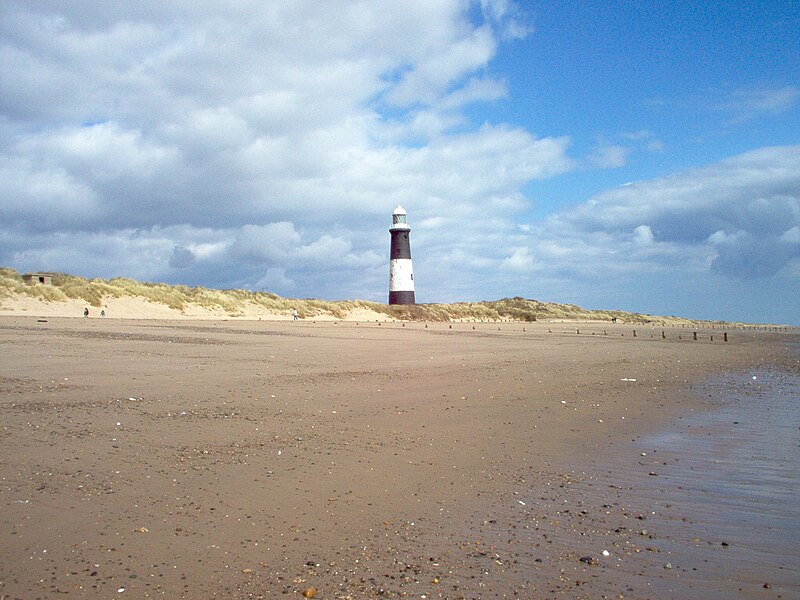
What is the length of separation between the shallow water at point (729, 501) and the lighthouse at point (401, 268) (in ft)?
161

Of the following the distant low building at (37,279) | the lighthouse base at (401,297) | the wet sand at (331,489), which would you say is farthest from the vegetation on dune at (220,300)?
the wet sand at (331,489)

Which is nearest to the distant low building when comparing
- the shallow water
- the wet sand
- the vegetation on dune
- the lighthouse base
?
the vegetation on dune

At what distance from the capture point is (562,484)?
677cm

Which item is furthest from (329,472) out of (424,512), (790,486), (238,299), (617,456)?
(238,299)

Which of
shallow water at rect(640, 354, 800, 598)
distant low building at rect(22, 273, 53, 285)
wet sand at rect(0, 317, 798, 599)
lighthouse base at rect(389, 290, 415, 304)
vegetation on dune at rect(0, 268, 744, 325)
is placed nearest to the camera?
wet sand at rect(0, 317, 798, 599)

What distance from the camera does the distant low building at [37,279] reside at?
37172mm

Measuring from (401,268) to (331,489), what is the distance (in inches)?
2126

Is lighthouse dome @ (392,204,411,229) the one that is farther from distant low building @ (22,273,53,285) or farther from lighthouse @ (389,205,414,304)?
distant low building @ (22,273,53,285)

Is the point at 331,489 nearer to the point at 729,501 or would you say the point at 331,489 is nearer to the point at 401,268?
the point at 729,501

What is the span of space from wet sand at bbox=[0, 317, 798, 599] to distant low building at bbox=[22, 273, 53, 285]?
88.2ft

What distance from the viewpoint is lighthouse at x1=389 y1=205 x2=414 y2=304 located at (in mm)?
60000

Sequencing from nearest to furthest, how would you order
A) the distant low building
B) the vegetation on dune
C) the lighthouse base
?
the vegetation on dune → the distant low building → the lighthouse base

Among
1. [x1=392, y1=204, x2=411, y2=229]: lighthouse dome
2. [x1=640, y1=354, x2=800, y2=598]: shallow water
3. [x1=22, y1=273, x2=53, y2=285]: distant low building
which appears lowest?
[x1=640, y1=354, x2=800, y2=598]: shallow water

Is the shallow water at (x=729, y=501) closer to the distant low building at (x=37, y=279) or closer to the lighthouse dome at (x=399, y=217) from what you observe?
the distant low building at (x=37, y=279)
